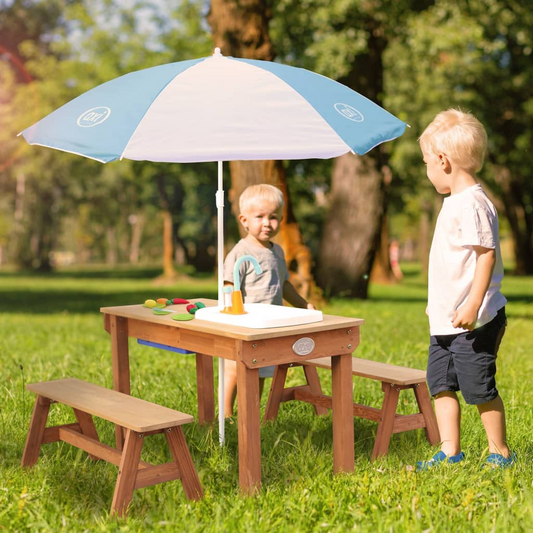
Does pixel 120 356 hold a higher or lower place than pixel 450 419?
higher

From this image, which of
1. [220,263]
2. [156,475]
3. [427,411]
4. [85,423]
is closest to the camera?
[156,475]

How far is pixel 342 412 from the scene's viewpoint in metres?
4.25

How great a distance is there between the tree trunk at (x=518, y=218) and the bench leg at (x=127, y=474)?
91.4 ft

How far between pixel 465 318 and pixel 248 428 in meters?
1.29

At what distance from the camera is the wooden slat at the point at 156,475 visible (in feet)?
12.6

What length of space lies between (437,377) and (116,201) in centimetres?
4656

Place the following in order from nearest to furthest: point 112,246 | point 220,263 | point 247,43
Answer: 1. point 220,263
2. point 247,43
3. point 112,246

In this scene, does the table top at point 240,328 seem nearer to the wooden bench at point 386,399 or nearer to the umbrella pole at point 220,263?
the umbrella pole at point 220,263

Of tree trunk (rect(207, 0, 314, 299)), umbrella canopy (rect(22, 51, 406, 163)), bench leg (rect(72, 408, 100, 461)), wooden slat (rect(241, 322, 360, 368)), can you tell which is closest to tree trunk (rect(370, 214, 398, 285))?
tree trunk (rect(207, 0, 314, 299))

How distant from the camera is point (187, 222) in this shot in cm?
3869

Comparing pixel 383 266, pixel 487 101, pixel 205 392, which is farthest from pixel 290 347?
pixel 487 101

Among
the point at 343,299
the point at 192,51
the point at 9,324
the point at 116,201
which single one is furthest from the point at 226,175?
the point at 116,201

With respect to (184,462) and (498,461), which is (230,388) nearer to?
(184,462)

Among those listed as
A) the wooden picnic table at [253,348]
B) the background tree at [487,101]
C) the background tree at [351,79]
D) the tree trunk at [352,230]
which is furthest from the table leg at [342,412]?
the background tree at [487,101]
